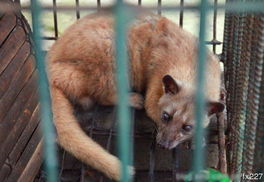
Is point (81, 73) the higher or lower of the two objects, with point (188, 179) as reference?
higher

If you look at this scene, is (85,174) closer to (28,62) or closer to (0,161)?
(0,161)

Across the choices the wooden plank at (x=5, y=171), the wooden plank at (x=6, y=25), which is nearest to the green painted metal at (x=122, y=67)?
the wooden plank at (x=5, y=171)

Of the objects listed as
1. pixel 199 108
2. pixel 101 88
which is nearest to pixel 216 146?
pixel 101 88

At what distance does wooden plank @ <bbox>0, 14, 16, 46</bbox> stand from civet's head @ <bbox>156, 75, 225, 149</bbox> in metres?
1.18

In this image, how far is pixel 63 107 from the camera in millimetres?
3725

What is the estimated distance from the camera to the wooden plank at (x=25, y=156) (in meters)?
3.28

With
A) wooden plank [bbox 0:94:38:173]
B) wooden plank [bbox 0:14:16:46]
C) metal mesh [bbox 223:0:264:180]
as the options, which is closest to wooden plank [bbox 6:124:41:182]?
wooden plank [bbox 0:94:38:173]

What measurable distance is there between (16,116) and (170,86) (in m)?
1.10

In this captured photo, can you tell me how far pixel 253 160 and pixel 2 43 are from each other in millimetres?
1890

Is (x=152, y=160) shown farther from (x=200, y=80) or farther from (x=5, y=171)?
(x=200, y=80)

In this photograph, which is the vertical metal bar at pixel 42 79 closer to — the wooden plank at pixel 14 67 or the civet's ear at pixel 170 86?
the wooden plank at pixel 14 67

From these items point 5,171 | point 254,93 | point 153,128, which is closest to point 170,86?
point 153,128

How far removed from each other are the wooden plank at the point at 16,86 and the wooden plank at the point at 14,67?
0.12 ft

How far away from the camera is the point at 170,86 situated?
3566 millimetres
